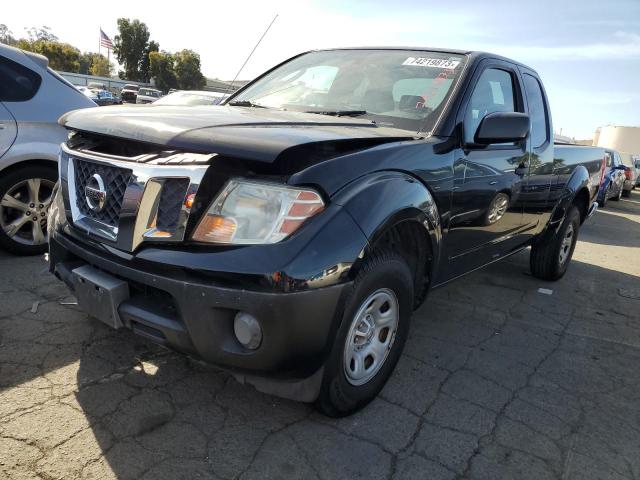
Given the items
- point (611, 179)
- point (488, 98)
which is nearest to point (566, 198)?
point (488, 98)

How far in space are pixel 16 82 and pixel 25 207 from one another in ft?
3.36

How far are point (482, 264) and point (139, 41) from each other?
258 feet

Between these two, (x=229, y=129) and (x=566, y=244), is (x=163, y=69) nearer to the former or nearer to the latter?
(x=566, y=244)

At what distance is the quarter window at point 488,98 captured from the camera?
309 cm

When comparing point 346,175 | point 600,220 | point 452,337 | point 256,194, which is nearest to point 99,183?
point 256,194

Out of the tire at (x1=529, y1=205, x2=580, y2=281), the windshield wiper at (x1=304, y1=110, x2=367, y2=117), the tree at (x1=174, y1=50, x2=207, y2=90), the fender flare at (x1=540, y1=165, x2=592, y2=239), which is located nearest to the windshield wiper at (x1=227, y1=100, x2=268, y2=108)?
the windshield wiper at (x1=304, y1=110, x2=367, y2=117)

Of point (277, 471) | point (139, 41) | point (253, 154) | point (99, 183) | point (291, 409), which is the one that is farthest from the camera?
point (139, 41)

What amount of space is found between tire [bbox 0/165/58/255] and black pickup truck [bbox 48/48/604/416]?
1.76 meters

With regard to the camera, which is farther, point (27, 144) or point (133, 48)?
point (133, 48)

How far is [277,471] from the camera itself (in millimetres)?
2066

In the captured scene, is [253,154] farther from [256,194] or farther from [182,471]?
[182,471]

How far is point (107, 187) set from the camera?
222 centimetres

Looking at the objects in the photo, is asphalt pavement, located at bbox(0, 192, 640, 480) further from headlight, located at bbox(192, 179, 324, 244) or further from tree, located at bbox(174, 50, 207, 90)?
tree, located at bbox(174, 50, 207, 90)

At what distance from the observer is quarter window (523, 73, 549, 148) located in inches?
161
